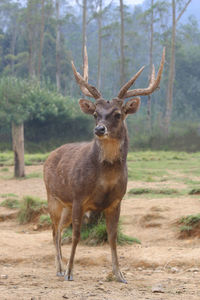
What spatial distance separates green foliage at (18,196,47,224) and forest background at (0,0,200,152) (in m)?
8.35

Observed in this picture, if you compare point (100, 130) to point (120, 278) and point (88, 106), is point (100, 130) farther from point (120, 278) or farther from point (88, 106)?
point (120, 278)

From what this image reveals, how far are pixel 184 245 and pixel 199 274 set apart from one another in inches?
61.4

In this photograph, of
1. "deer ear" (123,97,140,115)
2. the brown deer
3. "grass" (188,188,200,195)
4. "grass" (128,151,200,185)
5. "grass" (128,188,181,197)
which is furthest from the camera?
"grass" (128,151,200,185)

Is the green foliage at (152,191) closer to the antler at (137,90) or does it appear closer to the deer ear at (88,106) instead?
the antler at (137,90)

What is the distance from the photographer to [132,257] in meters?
6.34

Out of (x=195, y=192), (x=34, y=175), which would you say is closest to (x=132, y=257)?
(x=195, y=192)

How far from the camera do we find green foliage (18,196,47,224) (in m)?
8.99

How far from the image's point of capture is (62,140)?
30031mm

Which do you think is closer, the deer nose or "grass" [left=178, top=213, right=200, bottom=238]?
the deer nose

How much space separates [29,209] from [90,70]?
Result: 3495 cm

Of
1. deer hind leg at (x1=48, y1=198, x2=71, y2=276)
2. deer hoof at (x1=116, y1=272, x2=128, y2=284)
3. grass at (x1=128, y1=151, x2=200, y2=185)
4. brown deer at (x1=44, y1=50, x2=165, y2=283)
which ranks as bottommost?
grass at (x1=128, y1=151, x2=200, y2=185)

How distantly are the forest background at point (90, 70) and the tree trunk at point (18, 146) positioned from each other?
258 cm

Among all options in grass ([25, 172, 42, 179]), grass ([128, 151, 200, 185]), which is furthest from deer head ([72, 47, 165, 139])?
grass ([25, 172, 42, 179])

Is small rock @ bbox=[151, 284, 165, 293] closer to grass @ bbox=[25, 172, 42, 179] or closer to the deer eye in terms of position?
the deer eye
